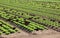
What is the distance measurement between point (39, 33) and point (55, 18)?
3361 millimetres

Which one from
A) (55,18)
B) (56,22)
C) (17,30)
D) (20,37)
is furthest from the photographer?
(55,18)

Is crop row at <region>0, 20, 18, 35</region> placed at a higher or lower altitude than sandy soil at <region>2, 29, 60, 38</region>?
higher

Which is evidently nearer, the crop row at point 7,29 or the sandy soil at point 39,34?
the sandy soil at point 39,34

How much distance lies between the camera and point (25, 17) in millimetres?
13258

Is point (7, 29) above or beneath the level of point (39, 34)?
above

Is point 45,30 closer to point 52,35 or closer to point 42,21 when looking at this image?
point 52,35

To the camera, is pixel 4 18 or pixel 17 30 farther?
pixel 4 18

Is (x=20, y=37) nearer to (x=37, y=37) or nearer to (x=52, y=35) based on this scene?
(x=37, y=37)

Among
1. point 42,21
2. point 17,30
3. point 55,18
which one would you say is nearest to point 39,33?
point 17,30

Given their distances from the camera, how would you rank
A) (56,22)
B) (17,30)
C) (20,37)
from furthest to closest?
(56,22) < (17,30) < (20,37)

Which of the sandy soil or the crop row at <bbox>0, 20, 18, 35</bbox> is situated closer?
the sandy soil

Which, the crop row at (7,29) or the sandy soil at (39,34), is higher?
the crop row at (7,29)

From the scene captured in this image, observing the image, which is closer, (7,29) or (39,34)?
(39,34)

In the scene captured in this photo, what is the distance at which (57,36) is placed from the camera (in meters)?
9.59
